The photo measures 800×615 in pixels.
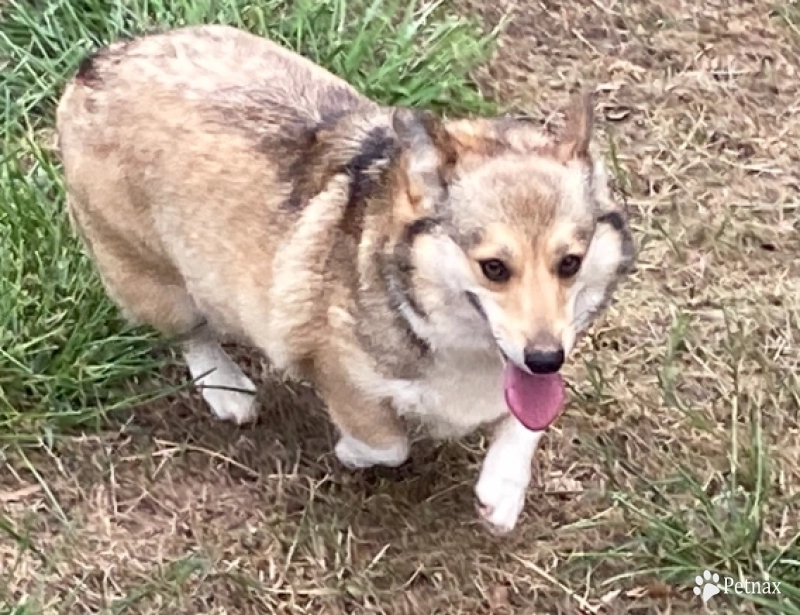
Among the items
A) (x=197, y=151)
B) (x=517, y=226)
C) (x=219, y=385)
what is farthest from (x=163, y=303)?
(x=517, y=226)

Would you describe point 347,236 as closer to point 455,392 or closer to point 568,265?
point 455,392

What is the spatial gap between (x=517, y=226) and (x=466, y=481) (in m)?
1.14

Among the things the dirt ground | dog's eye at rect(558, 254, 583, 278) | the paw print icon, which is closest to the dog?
dog's eye at rect(558, 254, 583, 278)

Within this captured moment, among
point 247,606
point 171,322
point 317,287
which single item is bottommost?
point 247,606

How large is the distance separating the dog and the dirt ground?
16 centimetres

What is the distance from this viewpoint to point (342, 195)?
340 cm

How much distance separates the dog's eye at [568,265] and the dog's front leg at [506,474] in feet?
2.13

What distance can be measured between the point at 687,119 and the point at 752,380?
127 cm

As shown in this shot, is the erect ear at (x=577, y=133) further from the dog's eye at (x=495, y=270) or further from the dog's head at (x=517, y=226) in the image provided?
the dog's eye at (x=495, y=270)

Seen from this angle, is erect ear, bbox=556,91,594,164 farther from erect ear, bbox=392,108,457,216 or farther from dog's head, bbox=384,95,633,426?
erect ear, bbox=392,108,457,216

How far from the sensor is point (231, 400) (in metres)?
4.02

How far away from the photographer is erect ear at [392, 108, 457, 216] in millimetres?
3105

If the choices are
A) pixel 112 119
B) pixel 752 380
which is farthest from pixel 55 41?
pixel 752 380

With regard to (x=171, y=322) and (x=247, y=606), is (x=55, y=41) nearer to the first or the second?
(x=171, y=322)
